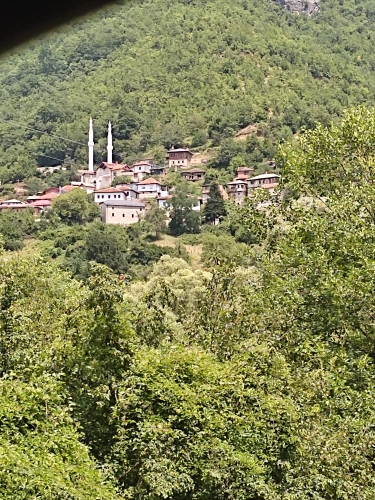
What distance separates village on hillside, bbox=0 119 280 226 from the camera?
78438mm

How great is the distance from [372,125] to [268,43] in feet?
372

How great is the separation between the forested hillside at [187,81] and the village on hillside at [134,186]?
5.86 m

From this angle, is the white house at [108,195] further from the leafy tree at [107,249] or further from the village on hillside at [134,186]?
the leafy tree at [107,249]

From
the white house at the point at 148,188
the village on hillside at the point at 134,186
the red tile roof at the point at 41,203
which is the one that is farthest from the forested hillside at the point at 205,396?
the white house at the point at 148,188

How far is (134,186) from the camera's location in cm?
8706

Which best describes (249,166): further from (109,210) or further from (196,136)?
(109,210)

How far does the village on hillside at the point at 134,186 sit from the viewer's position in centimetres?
7844

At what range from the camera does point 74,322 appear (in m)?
8.17

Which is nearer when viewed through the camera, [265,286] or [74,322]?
[74,322]

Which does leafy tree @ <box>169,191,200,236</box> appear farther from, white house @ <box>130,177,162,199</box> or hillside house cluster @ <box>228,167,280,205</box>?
white house @ <box>130,177,162,199</box>

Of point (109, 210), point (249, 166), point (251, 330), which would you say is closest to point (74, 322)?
point (251, 330)

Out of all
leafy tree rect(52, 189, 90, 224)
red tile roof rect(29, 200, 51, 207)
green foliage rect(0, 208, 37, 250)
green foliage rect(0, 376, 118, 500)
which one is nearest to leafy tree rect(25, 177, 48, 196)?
red tile roof rect(29, 200, 51, 207)

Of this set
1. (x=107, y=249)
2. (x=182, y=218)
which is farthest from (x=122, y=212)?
(x=107, y=249)

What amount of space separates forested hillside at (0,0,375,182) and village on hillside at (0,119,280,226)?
19.2 feet
